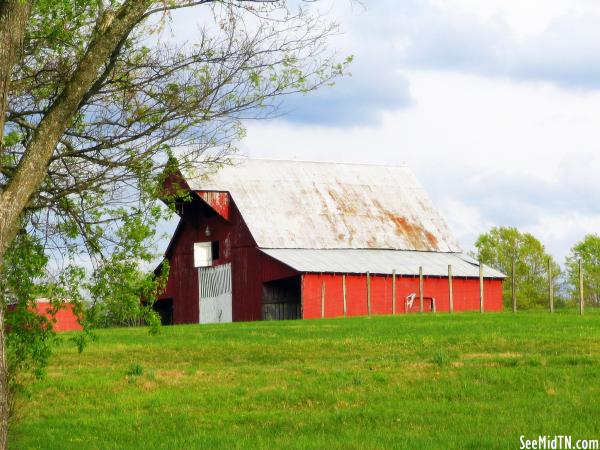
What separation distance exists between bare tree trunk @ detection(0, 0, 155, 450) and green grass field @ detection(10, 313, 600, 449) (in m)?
4.26

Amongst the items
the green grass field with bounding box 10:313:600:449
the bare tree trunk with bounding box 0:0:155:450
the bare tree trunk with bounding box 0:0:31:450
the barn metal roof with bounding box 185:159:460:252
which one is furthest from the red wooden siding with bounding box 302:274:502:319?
the bare tree trunk with bounding box 0:0:31:450

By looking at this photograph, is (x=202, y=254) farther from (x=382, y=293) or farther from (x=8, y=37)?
(x=8, y=37)

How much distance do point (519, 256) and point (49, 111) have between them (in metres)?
75.9

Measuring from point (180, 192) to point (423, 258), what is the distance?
34.3 m

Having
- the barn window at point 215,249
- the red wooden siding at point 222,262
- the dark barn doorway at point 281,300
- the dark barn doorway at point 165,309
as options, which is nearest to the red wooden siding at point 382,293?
the red wooden siding at point 222,262

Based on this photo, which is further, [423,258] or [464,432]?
[423,258]

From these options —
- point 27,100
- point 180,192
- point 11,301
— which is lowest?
point 11,301

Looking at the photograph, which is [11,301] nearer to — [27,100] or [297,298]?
[27,100]

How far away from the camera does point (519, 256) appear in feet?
282

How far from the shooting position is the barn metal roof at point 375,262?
43812 millimetres

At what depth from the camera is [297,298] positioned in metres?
46.4

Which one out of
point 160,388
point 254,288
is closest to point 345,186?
point 254,288

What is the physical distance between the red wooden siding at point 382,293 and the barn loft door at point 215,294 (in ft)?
18.2

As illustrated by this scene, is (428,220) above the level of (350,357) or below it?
above
